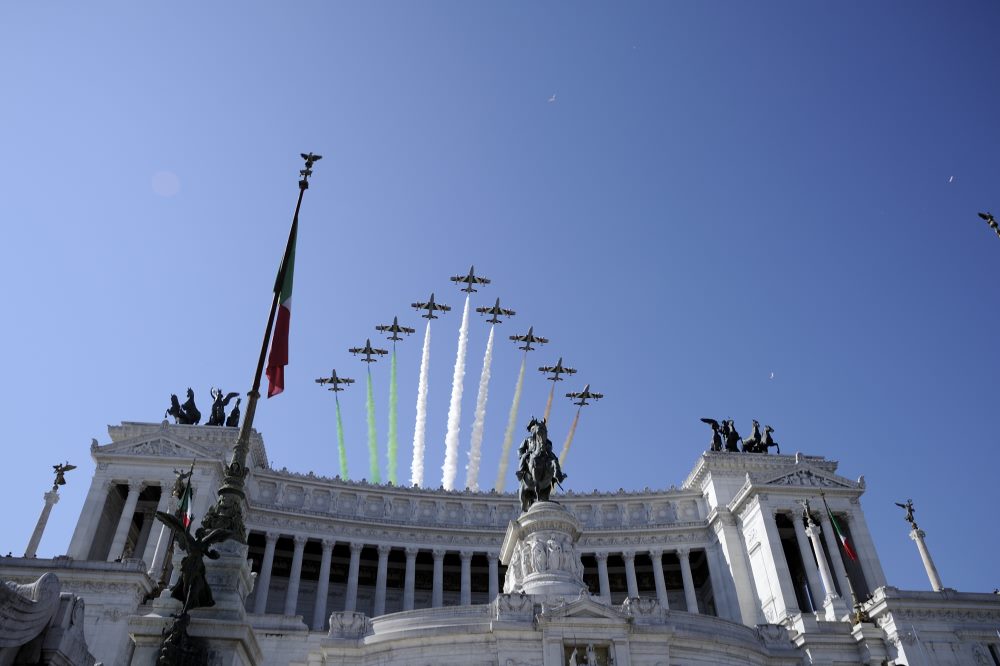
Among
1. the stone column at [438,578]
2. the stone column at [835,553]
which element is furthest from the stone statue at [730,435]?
the stone column at [438,578]

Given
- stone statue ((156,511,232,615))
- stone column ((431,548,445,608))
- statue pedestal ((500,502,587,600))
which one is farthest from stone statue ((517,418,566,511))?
stone column ((431,548,445,608))

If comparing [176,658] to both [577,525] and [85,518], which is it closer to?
[577,525]

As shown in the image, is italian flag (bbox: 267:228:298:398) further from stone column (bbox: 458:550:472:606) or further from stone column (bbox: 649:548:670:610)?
stone column (bbox: 649:548:670:610)

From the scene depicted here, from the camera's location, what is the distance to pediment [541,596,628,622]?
2783cm

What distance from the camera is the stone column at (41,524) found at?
46.0m

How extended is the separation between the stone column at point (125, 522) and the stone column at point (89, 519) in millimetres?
1590

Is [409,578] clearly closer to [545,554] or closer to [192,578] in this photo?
[545,554]

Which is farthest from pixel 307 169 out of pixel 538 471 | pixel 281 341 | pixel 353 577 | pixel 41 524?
pixel 353 577

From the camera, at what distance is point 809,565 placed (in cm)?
6025

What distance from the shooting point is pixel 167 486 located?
59.2 meters

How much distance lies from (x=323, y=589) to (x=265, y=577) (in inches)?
187

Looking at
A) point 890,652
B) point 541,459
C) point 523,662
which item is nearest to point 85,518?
point 541,459

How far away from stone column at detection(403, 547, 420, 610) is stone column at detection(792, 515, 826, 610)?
32041 millimetres

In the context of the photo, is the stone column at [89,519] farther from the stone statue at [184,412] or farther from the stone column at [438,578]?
the stone column at [438,578]
